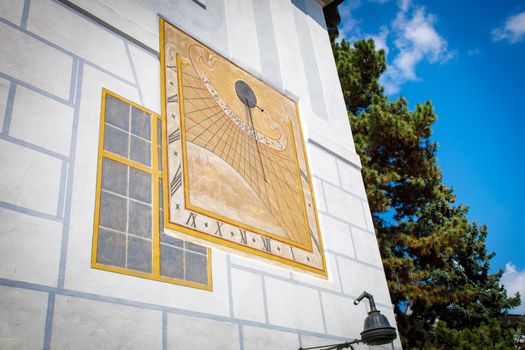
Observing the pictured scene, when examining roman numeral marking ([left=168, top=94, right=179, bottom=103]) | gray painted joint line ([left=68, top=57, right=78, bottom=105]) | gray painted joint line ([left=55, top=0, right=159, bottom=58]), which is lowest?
gray painted joint line ([left=68, top=57, right=78, bottom=105])

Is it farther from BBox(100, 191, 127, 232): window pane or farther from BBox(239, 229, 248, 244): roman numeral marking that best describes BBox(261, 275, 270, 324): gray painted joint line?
BBox(100, 191, 127, 232): window pane

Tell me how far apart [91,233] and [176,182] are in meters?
0.87

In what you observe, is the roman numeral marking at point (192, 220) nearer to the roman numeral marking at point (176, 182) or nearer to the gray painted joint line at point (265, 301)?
the roman numeral marking at point (176, 182)

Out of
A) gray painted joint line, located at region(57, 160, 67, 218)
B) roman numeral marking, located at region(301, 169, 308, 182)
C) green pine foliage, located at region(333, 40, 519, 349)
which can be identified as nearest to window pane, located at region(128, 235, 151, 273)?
gray painted joint line, located at region(57, 160, 67, 218)

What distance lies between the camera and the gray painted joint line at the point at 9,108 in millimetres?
3137

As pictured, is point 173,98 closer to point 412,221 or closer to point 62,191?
point 62,191

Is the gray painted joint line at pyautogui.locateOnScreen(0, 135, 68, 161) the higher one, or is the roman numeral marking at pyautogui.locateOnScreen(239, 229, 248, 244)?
the gray painted joint line at pyautogui.locateOnScreen(0, 135, 68, 161)

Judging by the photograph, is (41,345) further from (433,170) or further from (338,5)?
(433,170)

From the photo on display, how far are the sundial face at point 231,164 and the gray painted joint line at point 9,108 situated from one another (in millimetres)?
1154

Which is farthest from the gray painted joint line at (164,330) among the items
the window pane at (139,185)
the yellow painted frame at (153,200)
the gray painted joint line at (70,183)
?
the window pane at (139,185)

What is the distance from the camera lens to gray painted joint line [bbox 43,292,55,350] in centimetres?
267

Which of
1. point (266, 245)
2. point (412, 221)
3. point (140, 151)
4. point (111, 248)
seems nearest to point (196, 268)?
point (111, 248)

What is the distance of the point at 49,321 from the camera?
273 centimetres

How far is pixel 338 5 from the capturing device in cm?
881
